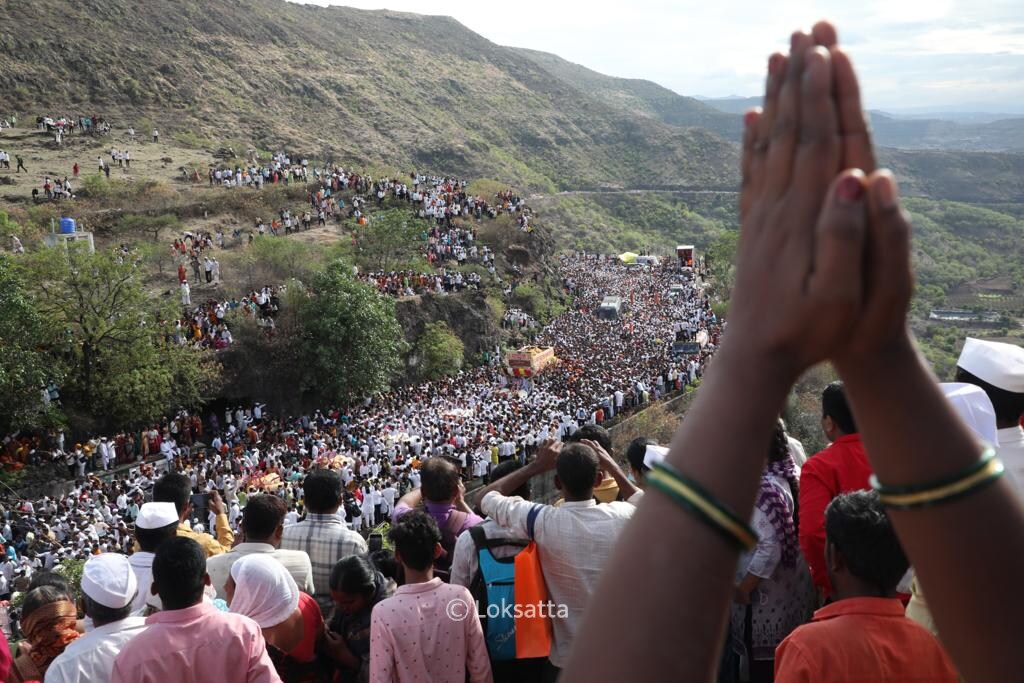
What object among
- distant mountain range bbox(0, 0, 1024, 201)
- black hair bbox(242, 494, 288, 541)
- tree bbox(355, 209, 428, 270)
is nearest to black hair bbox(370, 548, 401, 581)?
black hair bbox(242, 494, 288, 541)

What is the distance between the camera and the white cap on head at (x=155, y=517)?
12.0ft

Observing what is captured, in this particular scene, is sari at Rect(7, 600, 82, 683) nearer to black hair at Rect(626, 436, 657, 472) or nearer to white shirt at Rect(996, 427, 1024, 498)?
black hair at Rect(626, 436, 657, 472)

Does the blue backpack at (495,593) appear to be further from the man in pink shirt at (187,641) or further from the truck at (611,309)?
the truck at (611,309)

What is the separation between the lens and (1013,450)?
293cm

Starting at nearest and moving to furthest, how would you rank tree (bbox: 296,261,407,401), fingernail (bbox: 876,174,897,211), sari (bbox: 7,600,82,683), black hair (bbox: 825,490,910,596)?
fingernail (bbox: 876,174,897,211) → black hair (bbox: 825,490,910,596) → sari (bbox: 7,600,82,683) → tree (bbox: 296,261,407,401)

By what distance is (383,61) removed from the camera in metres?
83.4

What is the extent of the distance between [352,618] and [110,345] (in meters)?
19.1

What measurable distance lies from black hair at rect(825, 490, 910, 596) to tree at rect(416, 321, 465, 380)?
84.5 feet

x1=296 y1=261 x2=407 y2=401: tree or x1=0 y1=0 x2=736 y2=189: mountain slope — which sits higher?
x1=0 y1=0 x2=736 y2=189: mountain slope

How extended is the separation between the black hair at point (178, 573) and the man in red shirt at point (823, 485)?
2.02 metres

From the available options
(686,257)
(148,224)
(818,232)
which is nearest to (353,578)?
(818,232)

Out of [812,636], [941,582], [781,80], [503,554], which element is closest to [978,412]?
[812,636]

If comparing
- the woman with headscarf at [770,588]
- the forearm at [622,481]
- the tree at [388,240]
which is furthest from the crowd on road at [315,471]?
the tree at [388,240]

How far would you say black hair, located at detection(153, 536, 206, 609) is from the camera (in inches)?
108
